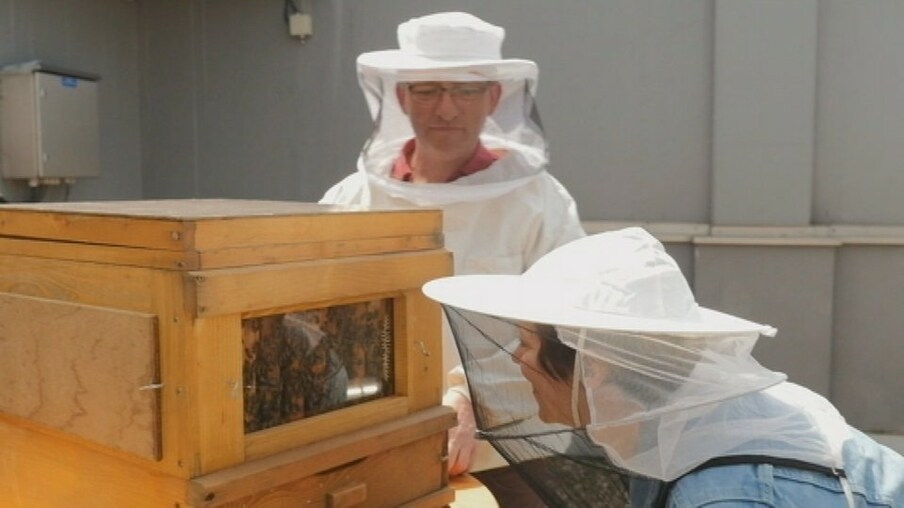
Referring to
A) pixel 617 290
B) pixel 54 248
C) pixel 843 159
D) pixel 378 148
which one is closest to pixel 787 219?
pixel 843 159

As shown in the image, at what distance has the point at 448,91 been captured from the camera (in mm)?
2006

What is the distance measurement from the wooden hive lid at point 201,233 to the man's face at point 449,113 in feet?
2.44

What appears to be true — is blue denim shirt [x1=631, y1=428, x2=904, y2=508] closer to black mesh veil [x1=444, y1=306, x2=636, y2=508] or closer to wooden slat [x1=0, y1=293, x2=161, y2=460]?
black mesh veil [x1=444, y1=306, x2=636, y2=508]

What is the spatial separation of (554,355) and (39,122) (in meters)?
3.29

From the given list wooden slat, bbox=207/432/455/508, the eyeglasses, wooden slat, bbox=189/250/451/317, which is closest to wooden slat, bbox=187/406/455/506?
wooden slat, bbox=207/432/455/508

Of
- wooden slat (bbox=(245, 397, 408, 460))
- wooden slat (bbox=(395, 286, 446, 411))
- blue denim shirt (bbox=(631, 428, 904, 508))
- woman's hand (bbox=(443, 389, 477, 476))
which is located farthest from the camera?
woman's hand (bbox=(443, 389, 477, 476))

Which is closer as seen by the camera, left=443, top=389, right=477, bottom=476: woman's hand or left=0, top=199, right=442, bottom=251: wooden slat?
left=0, top=199, right=442, bottom=251: wooden slat

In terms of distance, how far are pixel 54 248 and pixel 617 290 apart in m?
0.70

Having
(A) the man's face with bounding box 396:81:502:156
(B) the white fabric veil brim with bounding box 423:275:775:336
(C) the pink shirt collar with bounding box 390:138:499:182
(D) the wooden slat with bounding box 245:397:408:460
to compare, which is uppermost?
(A) the man's face with bounding box 396:81:502:156

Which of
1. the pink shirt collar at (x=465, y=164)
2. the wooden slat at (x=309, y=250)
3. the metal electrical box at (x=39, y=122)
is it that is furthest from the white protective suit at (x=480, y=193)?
the metal electrical box at (x=39, y=122)

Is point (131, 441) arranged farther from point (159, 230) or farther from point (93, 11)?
point (93, 11)

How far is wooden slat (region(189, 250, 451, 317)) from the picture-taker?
3.26 ft

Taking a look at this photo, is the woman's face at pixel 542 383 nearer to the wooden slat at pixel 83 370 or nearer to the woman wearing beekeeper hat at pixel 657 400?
the woman wearing beekeeper hat at pixel 657 400

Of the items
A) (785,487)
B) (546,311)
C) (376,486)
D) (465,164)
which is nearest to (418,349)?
(376,486)
